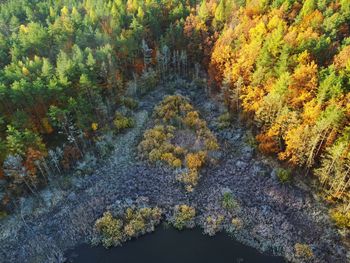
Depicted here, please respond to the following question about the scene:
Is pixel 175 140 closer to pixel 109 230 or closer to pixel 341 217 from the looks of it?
pixel 109 230

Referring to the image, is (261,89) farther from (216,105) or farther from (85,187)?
(85,187)

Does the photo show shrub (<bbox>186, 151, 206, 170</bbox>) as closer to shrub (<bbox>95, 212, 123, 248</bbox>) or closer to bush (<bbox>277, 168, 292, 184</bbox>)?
bush (<bbox>277, 168, 292, 184</bbox>)

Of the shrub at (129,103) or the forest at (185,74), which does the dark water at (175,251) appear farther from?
the shrub at (129,103)

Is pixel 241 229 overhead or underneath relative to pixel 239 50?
underneath

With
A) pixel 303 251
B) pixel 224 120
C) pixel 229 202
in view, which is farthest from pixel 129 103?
pixel 303 251

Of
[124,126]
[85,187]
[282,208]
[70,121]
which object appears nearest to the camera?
[282,208]

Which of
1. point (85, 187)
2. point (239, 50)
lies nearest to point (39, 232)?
point (85, 187)

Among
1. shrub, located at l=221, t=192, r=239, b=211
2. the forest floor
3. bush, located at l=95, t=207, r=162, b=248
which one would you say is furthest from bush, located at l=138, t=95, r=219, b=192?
bush, located at l=95, t=207, r=162, b=248
